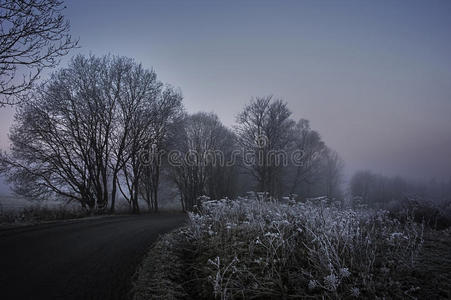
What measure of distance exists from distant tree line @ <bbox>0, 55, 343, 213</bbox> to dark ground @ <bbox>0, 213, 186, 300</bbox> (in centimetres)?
499

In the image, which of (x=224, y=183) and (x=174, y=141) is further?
(x=224, y=183)

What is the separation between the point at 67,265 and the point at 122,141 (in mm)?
14744

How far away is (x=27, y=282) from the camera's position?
250 centimetres

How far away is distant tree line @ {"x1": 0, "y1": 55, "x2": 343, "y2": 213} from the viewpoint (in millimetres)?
13672

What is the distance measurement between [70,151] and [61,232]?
11669 millimetres

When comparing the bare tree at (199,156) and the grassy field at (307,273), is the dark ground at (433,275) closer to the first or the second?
the grassy field at (307,273)

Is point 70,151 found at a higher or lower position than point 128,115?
lower

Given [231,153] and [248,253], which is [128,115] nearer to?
[231,153]

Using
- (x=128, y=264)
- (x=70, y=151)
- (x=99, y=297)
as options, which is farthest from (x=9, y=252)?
(x=70, y=151)

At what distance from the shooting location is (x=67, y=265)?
3.06 m

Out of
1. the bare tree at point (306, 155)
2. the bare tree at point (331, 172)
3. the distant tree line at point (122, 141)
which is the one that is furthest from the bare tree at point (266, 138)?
the bare tree at point (331, 172)

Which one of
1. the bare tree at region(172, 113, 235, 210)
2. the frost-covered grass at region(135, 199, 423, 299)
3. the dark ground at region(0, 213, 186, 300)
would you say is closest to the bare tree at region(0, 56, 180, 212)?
the bare tree at region(172, 113, 235, 210)

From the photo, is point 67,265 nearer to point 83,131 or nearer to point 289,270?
point 289,270

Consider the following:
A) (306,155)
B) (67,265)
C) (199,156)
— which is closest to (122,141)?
(199,156)
